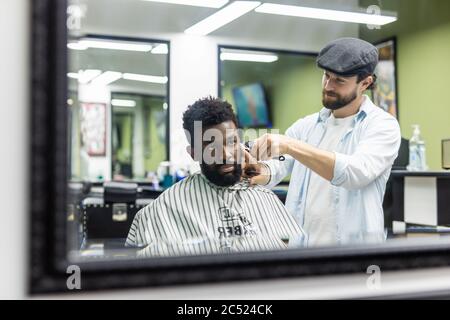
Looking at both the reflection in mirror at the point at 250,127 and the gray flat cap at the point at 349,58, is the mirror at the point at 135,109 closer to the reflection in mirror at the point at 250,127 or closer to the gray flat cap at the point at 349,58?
the reflection in mirror at the point at 250,127

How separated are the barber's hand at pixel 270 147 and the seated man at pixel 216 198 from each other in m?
0.05

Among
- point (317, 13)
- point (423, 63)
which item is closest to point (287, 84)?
point (317, 13)

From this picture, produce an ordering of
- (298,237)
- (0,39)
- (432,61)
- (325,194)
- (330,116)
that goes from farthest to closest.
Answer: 1. (432,61)
2. (330,116)
3. (325,194)
4. (298,237)
5. (0,39)

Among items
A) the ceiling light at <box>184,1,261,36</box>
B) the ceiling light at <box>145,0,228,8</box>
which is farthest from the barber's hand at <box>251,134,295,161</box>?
the ceiling light at <box>145,0,228,8</box>

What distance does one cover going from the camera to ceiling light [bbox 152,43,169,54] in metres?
2.61

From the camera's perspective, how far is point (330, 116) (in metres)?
1.78

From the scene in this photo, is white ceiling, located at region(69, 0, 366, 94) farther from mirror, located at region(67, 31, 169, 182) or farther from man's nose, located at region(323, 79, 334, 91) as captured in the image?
man's nose, located at region(323, 79, 334, 91)

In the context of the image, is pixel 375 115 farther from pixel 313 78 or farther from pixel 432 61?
pixel 432 61

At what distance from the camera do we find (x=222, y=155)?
5.19ft

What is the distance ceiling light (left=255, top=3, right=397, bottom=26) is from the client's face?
4.59 feet

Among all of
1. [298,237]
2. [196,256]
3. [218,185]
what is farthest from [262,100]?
[196,256]

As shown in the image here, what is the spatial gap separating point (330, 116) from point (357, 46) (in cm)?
32

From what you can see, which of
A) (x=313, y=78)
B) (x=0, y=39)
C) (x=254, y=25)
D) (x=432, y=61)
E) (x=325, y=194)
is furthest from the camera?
(x=432, y=61)
